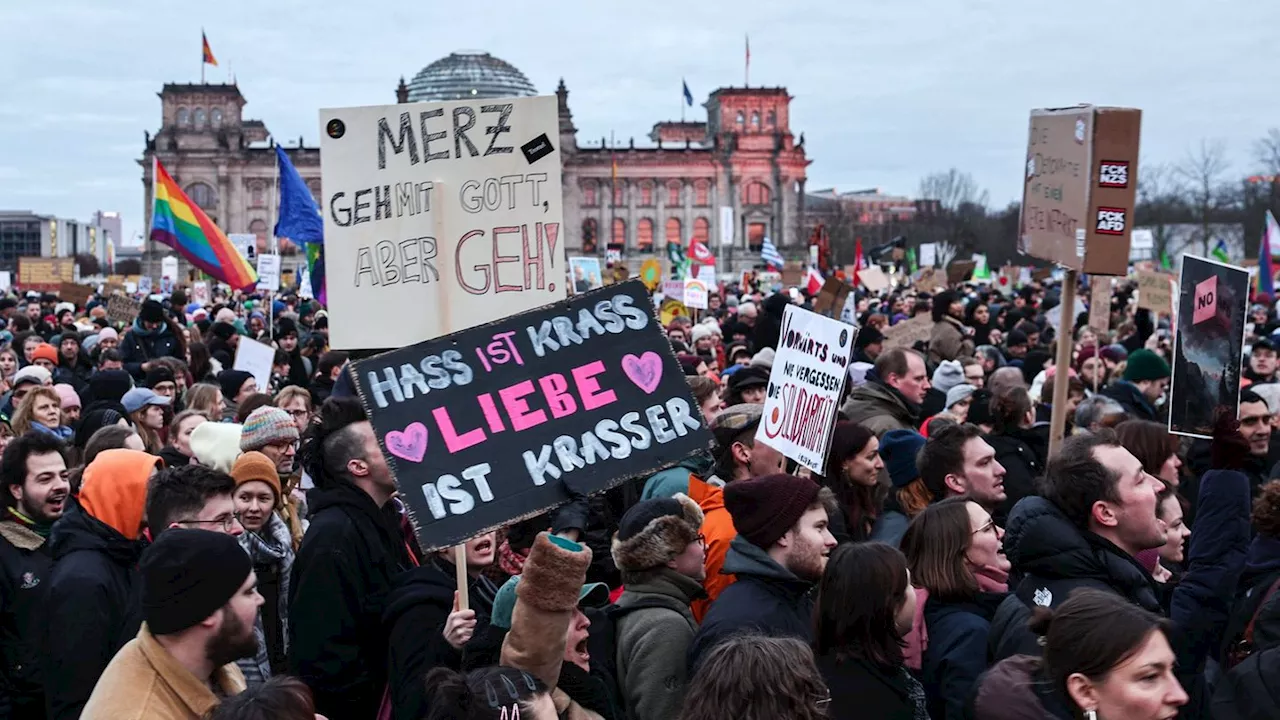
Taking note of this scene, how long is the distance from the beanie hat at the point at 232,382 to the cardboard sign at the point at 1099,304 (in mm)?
6773

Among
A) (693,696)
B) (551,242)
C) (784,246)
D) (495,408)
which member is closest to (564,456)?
(495,408)

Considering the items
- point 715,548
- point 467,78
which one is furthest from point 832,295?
point 467,78

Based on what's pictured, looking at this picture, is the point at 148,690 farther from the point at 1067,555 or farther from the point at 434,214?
the point at 1067,555

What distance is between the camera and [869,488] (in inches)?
221

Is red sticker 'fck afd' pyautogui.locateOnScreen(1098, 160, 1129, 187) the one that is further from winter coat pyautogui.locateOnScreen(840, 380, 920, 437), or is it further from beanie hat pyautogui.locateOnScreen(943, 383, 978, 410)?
beanie hat pyautogui.locateOnScreen(943, 383, 978, 410)

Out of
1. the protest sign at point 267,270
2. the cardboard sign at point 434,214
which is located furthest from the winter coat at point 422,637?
the protest sign at point 267,270

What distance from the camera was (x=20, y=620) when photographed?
192 inches

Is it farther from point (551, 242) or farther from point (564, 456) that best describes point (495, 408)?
point (551, 242)

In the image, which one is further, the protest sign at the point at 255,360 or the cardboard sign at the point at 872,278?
the cardboard sign at the point at 872,278

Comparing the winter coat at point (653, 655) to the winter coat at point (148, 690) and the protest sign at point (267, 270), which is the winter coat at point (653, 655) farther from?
the protest sign at point (267, 270)

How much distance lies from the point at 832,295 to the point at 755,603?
382 inches

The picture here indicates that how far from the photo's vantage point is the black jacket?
4.21 metres

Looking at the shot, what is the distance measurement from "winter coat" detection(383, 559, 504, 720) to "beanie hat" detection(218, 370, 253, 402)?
18.4ft

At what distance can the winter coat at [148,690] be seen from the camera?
325cm
